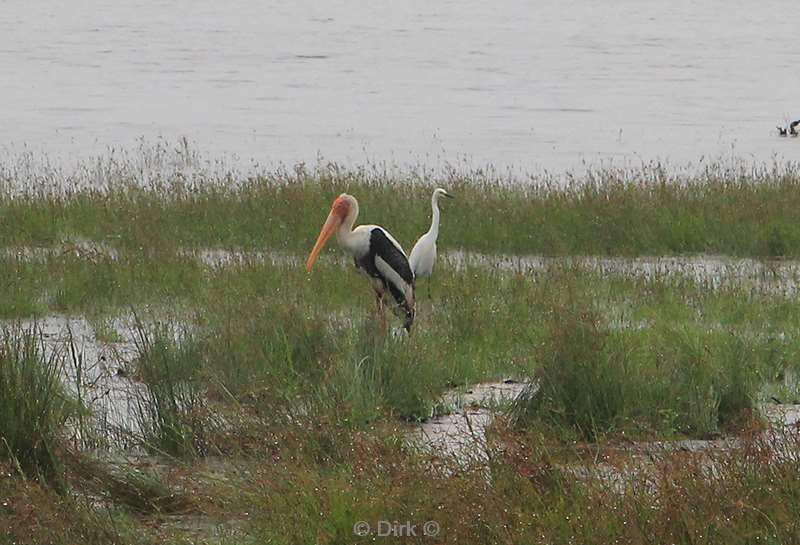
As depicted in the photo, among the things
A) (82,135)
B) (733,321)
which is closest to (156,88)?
(82,135)

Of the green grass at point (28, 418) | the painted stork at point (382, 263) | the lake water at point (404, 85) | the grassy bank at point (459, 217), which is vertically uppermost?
the green grass at point (28, 418)

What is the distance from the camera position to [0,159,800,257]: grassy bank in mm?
12523

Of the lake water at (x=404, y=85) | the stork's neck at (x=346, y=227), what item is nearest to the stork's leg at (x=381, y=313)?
the stork's neck at (x=346, y=227)

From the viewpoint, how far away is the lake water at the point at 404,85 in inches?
857

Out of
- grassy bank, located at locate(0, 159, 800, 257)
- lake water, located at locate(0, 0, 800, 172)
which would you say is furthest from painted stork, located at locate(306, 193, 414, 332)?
lake water, located at locate(0, 0, 800, 172)

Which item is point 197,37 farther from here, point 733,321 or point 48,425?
point 48,425

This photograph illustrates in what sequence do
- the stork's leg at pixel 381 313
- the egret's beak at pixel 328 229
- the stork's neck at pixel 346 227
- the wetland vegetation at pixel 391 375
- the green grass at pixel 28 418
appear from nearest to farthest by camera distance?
the wetland vegetation at pixel 391 375 < the green grass at pixel 28 418 < the stork's leg at pixel 381 313 < the stork's neck at pixel 346 227 < the egret's beak at pixel 328 229

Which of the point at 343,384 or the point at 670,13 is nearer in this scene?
the point at 343,384

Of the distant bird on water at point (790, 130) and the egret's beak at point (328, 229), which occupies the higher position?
the egret's beak at point (328, 229)

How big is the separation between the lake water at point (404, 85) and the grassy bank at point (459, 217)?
5.55 m

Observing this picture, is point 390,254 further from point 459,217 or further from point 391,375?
point 459,217

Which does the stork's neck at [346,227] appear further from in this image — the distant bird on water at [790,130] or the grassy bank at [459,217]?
the distant bird on water at [790,130]

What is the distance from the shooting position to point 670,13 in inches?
2240

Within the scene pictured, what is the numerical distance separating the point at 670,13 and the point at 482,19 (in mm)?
8493
